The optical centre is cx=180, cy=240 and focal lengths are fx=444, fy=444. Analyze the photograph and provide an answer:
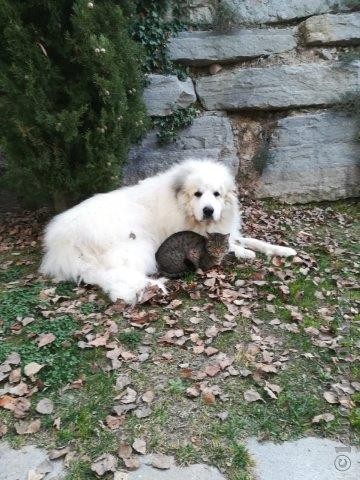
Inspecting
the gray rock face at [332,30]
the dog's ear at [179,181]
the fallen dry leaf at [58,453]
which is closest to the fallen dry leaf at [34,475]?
the fallen dry leaf at [58,453]

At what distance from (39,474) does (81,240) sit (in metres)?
2.69

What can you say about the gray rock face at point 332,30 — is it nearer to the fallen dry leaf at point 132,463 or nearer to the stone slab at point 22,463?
the fallen dry leaf at point 132,463

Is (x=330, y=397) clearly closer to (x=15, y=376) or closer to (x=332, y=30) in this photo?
(x=15, y=376)

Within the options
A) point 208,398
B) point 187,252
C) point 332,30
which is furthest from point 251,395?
point 332,30

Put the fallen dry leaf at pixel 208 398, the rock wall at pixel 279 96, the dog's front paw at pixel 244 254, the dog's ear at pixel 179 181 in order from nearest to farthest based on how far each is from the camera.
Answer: the fallen dry leaf at pixel 208 398, the dog's ear at pixel 179 181, the dog's front paw at pixel 244 254, the rock wall at pixel 279 96

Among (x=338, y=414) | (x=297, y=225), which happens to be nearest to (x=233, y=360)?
(x=338, y=414)

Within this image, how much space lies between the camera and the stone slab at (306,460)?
2679 mm

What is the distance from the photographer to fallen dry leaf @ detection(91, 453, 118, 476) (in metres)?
2.67

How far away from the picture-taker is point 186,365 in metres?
3.61

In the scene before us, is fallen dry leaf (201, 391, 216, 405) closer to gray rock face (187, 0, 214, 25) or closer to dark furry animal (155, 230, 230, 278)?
dark furry animal (155, 230, 230, 278)

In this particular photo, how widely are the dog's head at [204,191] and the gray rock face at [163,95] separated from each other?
231 cm

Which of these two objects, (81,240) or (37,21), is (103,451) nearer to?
(81,240)

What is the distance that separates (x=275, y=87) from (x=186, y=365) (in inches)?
230

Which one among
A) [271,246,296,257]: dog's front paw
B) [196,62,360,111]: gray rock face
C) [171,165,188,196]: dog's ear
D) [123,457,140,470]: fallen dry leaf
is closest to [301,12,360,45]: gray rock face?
[196,62,360,111]: gray rock face
